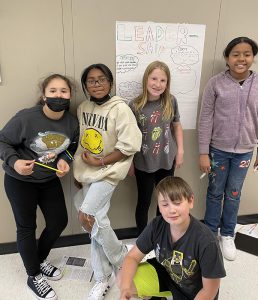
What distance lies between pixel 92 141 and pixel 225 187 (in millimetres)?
1036

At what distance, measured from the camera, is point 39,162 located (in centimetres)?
157

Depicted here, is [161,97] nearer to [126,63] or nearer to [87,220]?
[126,63]

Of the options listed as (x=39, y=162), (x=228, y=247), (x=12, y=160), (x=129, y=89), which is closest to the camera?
(x=12, y=160)

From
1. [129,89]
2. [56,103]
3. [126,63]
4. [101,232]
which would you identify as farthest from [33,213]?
[126,63]

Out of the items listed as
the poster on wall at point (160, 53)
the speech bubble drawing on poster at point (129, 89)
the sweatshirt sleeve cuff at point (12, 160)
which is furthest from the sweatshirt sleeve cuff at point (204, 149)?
the sweatshirt sleeve cuff at point (12, 160)

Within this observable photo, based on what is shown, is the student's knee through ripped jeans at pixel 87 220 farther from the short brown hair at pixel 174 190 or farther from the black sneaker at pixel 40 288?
the short brown hair at pixel 174 190

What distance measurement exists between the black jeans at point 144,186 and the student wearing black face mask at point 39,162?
485mm

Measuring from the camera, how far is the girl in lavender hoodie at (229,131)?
5.94 ft

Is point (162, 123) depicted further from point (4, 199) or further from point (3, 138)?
point (4, 199)

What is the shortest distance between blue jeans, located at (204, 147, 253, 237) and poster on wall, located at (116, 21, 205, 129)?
504 mm

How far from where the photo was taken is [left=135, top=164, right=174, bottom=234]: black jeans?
6.18 feet

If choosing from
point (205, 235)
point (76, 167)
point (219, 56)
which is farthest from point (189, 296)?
point (219, 56)

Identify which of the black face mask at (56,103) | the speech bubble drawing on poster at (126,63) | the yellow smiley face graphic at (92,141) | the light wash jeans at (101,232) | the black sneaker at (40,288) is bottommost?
the black sneaker at (40,288)

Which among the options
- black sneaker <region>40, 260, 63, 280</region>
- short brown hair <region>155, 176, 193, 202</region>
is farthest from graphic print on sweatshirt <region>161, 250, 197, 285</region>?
black sneaker <region>40, 260, 63, 280</region>
